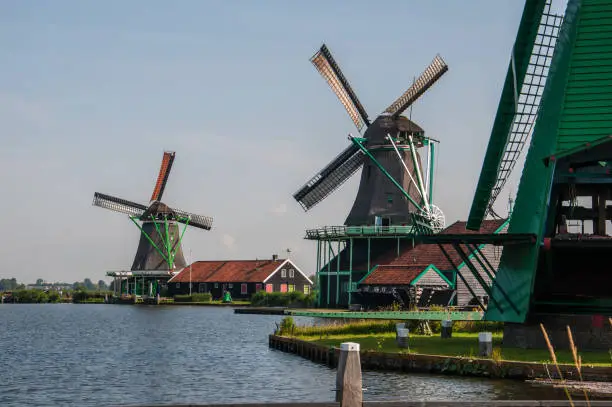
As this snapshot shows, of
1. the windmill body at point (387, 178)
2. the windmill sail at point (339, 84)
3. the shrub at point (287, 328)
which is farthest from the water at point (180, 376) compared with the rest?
the windmill sail at point (339, 84)

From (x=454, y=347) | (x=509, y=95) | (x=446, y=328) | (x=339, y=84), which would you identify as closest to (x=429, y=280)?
(x=339, y=84)

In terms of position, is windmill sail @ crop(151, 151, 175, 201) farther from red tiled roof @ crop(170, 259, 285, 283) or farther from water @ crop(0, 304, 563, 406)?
water @ crop(0, 304, 563, 406)

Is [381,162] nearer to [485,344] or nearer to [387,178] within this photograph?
[387,178]

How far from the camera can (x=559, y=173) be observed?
87.1 ft

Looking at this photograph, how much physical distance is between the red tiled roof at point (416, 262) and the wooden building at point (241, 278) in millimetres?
33688

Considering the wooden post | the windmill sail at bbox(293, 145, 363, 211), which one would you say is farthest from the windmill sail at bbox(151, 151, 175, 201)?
the wooden post

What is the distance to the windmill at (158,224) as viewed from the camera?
313 ft

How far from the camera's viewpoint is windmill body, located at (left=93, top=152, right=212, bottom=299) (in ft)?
314

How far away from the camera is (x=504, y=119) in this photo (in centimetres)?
2773

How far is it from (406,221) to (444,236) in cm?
3542

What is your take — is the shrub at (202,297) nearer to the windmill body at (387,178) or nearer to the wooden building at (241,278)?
the wooden building at (241,278)

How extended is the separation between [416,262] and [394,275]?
2.03 meters

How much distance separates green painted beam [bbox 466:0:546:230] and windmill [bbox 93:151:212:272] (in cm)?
6922

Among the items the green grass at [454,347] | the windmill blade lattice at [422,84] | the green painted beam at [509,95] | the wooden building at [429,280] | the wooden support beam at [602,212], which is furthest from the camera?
the windmill blade lattice at [422,84]
